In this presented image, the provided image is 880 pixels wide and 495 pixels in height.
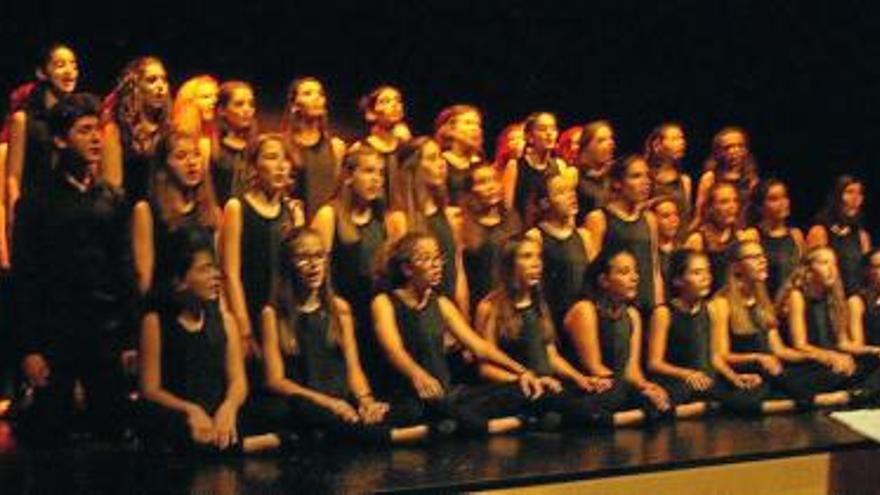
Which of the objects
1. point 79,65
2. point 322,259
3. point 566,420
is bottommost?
point 566,420

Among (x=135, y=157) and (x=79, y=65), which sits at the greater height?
(x=79, y=65)

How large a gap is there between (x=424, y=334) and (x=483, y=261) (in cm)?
57

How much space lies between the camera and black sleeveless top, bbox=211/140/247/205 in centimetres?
461

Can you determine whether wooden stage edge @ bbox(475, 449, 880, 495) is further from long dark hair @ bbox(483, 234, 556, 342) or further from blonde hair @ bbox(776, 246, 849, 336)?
blonde hair @ bbox(776, 246, 849, 336)

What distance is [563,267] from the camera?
189 inches

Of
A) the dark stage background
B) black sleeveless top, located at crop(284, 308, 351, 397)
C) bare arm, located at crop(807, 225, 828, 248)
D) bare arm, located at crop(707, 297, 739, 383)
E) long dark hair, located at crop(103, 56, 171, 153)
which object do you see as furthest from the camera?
the dark stage background

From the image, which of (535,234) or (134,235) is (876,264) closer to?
(535,234)

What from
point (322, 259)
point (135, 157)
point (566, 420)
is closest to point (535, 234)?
point (566, 420)

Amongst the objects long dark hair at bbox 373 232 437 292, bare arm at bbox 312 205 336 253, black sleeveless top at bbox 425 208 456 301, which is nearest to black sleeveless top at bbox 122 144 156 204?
bare arm at bbox 312 205 336 253

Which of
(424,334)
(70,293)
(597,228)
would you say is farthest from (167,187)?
(597,228)

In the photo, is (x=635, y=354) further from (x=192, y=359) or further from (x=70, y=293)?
(x=70, y=293)

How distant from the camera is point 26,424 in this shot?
160 inches

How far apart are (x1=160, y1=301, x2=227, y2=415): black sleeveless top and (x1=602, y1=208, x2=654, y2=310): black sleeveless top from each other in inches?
57.9

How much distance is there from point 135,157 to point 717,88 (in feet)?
11.3
